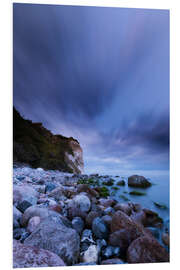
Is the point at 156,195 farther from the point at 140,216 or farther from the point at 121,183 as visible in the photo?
the point at 121,183

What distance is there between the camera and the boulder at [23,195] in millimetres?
1764

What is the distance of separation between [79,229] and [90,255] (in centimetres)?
26

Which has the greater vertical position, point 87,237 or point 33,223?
point 33,223

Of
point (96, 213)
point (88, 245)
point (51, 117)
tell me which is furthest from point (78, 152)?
point (88, 245)

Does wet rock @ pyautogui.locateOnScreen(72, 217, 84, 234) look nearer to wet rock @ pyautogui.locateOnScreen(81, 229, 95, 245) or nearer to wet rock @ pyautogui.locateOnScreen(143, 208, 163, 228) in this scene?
wet rock @ pyautogui.locateOnScreen(81, 229, 95, 245)

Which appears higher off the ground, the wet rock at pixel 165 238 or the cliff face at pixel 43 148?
the cliff face at pixel 43 148

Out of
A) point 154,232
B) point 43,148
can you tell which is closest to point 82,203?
point 154,232

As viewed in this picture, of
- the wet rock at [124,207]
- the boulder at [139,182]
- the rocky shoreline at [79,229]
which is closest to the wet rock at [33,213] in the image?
the rocky shoreline at [79,229]

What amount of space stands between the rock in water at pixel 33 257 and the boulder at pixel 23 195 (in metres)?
0.46

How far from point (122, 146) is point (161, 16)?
1.83 m

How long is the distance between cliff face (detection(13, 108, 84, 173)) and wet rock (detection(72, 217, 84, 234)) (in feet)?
2.52

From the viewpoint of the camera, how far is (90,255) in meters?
1.48

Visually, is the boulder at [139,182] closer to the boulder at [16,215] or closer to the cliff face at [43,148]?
the cliff face at [43,148]
